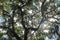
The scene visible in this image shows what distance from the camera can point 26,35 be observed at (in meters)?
7.60

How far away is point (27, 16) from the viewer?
7.48 metres

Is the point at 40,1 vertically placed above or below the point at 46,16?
above

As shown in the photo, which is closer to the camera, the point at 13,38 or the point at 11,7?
the point at 11,7

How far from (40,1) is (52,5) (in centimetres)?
52

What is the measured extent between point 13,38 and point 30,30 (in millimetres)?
771

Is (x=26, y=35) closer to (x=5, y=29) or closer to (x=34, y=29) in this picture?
(x=34, y=29)

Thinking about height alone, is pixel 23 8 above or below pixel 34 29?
above

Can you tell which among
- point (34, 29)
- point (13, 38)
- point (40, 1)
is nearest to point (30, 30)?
point (34, 29)

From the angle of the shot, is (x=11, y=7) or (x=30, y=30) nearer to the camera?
(x=11, y=7)

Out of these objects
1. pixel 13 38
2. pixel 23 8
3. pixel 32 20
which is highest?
pixel 23 8

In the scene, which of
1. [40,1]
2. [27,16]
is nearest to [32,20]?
[27,16]

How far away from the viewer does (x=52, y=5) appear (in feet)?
24.6

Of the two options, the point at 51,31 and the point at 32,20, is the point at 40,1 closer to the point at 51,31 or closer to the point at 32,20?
the point at 32,20

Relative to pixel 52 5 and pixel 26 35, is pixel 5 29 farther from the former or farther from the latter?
pixel 52 5
